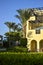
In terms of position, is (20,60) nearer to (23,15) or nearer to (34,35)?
(34,35)

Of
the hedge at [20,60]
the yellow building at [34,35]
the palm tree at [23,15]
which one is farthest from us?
the palm tree at [23,15]

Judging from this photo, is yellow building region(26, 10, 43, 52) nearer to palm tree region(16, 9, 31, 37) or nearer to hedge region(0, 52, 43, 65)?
palm tree region(16, 9, 31, 37)

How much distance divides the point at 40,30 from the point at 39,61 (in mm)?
26782

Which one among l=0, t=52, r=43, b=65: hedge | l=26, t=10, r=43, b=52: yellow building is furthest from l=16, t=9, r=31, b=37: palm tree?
l=0, t=52, r=43, b=65: hedge

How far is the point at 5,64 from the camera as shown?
8.91 metres

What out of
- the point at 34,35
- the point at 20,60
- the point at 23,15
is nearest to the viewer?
the point at 20,60

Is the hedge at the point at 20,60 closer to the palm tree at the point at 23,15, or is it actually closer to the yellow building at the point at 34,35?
the yellow building at the point at 34,35

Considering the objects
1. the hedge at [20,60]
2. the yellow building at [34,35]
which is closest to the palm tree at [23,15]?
the yellow building at [34,35]

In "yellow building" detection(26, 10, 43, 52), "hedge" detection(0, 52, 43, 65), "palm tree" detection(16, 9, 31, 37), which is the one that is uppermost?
"palm tree" detection(16, 9, 31, 37)

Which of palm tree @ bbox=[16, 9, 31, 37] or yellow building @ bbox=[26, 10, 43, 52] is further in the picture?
palm tree @ bbox=[16, 9, 31, 37]

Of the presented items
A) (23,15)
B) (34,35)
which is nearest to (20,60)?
(34,35)

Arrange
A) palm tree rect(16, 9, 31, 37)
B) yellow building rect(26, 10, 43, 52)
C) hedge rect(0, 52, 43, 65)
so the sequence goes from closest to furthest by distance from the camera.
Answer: hedge rect(0, 52, 43, 65) < yellow building rect(26, 10, 43, 52) < palm tree rect(16, 9, 31, 37)

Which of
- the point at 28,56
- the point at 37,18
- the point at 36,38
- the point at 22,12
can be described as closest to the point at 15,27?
the point at 22,12

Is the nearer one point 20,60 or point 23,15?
point 20,60
